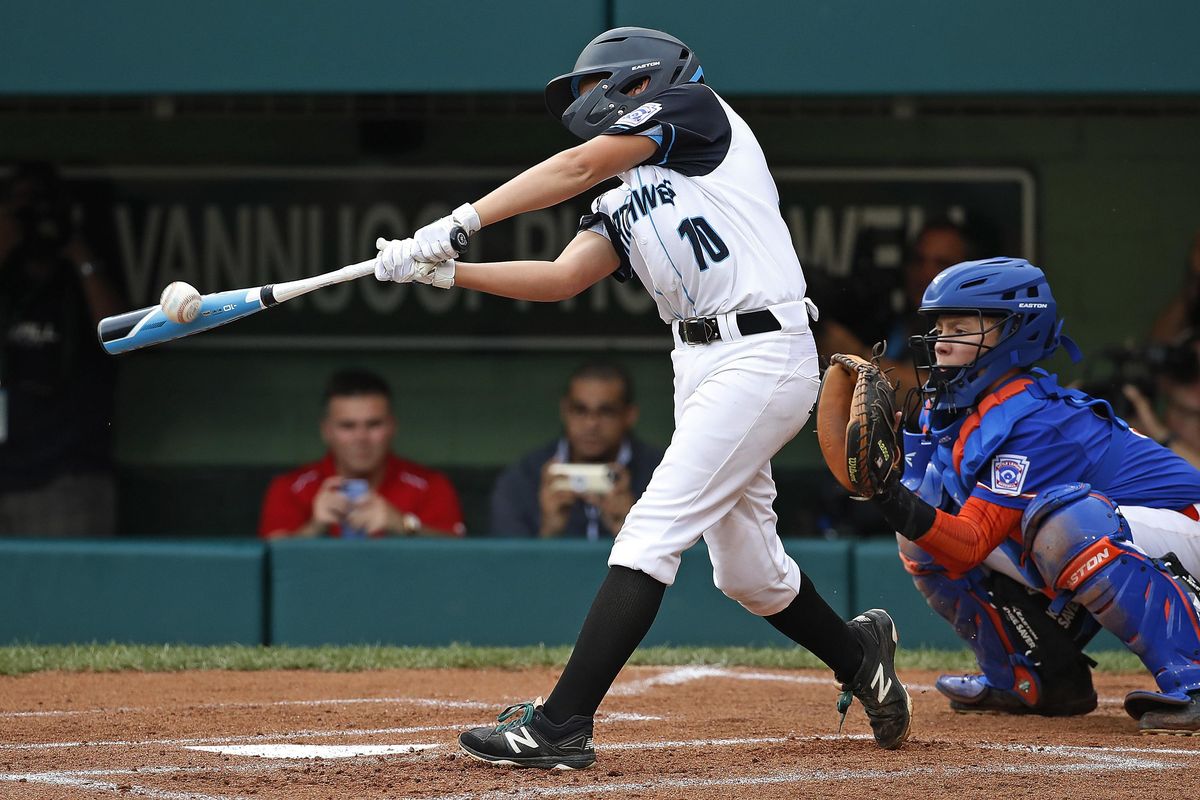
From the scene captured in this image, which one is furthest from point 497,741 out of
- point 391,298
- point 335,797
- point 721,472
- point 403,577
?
point 391,298

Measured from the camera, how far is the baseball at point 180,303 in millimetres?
3609

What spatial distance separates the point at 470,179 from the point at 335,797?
487cm

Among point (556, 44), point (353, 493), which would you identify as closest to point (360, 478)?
point (353, 493)

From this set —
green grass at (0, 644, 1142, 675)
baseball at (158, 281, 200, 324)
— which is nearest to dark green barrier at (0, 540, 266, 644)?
green grass at (0, 644, 1142, 675)

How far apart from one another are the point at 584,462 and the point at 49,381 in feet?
8.09

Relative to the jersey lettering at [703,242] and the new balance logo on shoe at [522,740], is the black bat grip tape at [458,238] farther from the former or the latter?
the new balance logo on shoe at [522,740]

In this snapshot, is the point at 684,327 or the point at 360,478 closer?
the point at 684,327

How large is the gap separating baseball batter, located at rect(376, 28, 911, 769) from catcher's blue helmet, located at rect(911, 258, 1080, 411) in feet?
2.56

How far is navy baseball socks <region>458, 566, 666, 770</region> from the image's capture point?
3287mm

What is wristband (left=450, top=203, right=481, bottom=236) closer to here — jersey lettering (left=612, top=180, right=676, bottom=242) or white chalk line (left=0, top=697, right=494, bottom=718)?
jersey lettering (left=612, top=180, right=676, bottom=242)

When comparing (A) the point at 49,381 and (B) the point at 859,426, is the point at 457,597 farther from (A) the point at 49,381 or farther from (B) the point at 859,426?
(B) the point at 859,426

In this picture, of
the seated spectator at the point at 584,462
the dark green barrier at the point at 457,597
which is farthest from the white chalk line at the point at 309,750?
the seated spectator at the point at 584,462

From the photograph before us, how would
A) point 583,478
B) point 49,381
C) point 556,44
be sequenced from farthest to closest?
point 49,381
point 583,478
point 556,44

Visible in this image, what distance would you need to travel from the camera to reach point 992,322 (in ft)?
13.6
